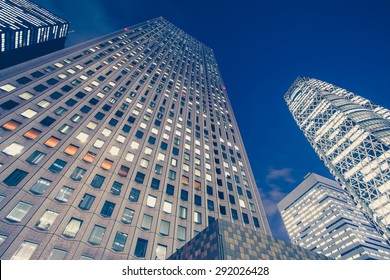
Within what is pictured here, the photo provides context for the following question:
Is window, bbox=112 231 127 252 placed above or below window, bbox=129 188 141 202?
below

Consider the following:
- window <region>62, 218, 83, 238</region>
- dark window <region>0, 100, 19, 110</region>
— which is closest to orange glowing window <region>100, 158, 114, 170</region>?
window <region>62, 218, 83, 238</region>

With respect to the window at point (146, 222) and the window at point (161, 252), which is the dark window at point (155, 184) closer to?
the window at point (146, 222)

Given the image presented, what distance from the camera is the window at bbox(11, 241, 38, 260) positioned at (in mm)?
17047

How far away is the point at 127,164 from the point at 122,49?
136 feet

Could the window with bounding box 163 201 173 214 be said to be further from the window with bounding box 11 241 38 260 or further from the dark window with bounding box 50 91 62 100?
the dark window with bounding box 50 91 62 100

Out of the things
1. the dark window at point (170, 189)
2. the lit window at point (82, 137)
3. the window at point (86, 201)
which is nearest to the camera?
the window at point (86, 201)

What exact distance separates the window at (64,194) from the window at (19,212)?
2421 mm

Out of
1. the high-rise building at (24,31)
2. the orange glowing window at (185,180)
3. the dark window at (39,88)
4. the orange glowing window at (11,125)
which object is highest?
the high-rise building at (24,31)

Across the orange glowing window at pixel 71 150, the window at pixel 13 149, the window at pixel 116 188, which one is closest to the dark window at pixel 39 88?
the orange glowing window at pixel 71 150

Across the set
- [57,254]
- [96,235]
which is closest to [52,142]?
[96,235]

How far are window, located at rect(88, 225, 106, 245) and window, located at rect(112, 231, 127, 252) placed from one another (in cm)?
137

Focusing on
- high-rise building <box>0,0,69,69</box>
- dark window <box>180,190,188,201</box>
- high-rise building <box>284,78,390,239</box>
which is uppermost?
high-rise building <box>0,0,69,69</box>

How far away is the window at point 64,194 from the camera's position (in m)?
21.8

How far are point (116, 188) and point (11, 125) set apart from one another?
44.7 feet
